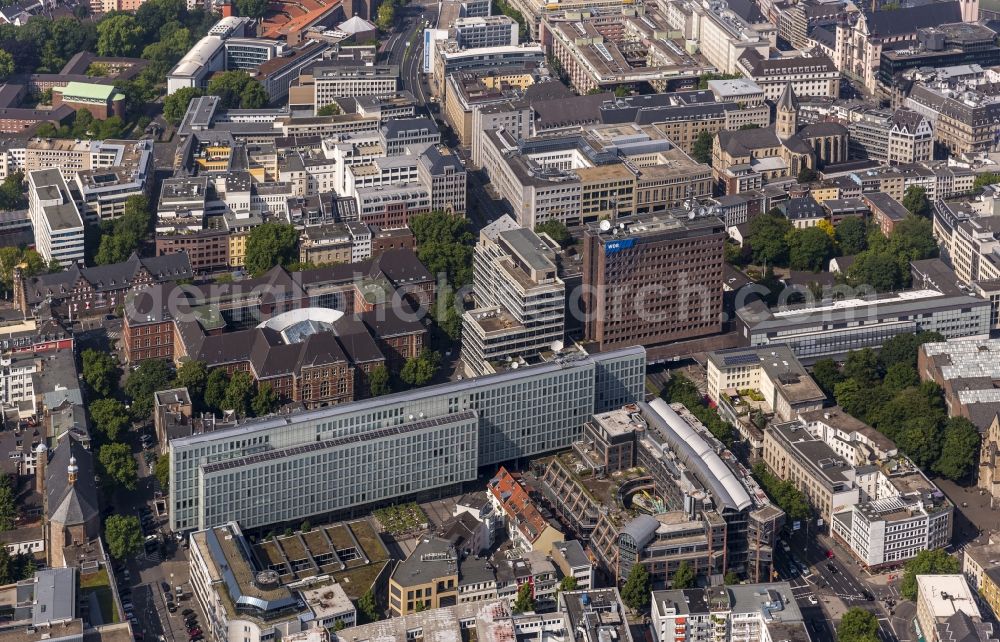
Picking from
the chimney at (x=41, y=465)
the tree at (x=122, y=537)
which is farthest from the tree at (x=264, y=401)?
the tree at (x=122, y=537)

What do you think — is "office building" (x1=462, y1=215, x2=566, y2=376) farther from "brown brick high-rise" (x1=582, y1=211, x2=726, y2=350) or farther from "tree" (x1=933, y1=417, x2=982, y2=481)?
"tree" (x1=933, y1=417, x2=982, y2=481)

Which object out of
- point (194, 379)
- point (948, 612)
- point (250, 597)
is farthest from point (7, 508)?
point (948, 612)

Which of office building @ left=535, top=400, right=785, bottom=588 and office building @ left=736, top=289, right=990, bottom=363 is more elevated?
office building @ left=736, top=289, right=990, bottom=363

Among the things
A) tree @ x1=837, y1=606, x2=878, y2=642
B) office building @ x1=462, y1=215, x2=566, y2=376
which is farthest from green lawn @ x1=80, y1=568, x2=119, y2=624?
tree @ x1=837, y1=606, x2=878, y2=642

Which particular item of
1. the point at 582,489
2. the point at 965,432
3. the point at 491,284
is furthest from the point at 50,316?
the point at 965,432

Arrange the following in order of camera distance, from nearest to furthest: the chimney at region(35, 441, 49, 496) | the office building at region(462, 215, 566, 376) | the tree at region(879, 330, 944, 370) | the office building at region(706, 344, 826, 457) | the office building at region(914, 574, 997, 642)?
the office building at region(914, 574, 997, 642) → the chimney at region(35, 441, 49, 496) → the office building at region(706, 344, 826, 457) → the office building at region(462, 215, 566, 376) → the tree at region(879, 330, 944, 370)
